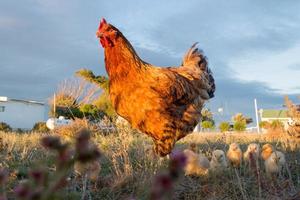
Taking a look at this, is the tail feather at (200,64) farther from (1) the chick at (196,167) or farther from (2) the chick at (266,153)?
(1) the chick at (196,167)

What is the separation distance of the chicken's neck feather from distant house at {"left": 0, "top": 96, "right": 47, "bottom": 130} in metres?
36.0

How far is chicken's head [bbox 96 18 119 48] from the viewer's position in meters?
5.04

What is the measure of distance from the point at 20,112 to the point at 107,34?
38.6m

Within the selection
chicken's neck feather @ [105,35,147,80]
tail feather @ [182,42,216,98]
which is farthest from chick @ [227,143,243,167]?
tail feather @ [182,42,216,98]

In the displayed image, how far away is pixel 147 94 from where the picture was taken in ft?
15.6

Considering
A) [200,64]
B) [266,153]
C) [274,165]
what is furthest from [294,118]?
[274,165]

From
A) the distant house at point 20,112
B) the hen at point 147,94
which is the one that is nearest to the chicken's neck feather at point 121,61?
the hen at point 147,94

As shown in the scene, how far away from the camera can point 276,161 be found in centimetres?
410

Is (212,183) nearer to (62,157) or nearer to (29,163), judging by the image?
(29,163)

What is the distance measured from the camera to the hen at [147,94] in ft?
15.6

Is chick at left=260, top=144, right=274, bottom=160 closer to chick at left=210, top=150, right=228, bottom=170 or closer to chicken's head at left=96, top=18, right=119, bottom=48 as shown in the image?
chick at left=210, top=150, right=228, bottom=170

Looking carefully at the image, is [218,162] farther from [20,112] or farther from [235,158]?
[20,112]

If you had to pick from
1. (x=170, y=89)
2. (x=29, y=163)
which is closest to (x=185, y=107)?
(x=170, y=89)

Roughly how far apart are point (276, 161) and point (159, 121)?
1.51 metres
